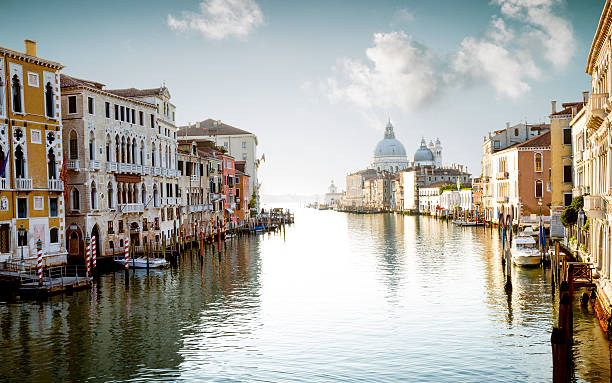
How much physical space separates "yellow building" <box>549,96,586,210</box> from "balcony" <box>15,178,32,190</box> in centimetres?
2674

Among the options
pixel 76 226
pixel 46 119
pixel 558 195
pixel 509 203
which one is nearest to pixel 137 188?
pixel 76 226

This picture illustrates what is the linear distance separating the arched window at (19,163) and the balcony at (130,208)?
728 cm

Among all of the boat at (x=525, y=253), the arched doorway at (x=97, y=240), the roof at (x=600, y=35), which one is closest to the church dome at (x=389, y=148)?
the boat at (x=525, y=253)

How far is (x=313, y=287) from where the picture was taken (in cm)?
2412

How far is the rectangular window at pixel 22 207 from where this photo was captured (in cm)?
2359

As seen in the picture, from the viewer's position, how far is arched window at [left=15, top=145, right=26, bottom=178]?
77.7 ft

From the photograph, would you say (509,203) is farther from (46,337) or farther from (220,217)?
(46,337)

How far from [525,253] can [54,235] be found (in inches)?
800

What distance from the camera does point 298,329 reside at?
16.8m

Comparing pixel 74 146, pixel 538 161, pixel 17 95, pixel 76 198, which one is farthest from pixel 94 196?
pixel 538 161

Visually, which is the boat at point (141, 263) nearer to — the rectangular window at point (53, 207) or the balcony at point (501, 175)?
the rectangular window at point (53, 207)

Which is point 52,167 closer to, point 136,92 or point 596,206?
point 136,92

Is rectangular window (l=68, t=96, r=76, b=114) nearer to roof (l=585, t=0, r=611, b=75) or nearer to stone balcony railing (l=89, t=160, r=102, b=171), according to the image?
stone balcony railing (l=89, t=160, r=102, b=171)

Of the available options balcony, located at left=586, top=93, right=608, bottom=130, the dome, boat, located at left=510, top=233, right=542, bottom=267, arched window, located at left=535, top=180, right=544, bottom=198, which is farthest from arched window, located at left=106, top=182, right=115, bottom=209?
the dome
